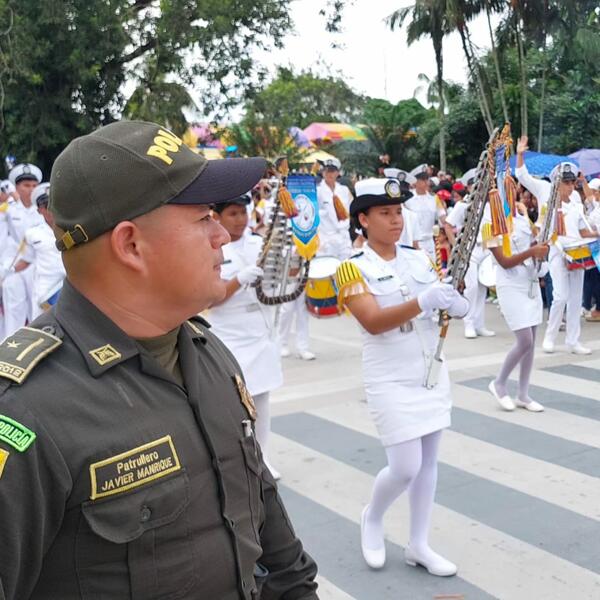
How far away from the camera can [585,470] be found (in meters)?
5.38

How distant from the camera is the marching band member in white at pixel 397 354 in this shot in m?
3.86

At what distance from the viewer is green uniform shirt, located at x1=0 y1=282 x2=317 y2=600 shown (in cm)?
134

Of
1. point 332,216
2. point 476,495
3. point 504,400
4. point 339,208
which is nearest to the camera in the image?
point 476,495

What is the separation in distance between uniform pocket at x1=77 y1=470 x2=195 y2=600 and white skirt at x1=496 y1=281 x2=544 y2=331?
5.52 metres

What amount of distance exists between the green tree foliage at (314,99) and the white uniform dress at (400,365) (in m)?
32.1

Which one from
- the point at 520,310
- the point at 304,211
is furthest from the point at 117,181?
the point at 520,310

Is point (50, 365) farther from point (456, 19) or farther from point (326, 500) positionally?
point (456, 19)

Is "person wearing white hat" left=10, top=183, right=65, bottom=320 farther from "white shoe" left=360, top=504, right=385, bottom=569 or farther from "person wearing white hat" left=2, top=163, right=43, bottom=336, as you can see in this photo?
"white shoe" left=360, top=504, right=385, bottom=569

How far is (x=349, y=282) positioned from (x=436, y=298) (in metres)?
0.47

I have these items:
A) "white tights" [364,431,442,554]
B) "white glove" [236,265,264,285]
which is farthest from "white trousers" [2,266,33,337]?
"white tights" [364,431,442,554]

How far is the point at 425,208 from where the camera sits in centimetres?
1169

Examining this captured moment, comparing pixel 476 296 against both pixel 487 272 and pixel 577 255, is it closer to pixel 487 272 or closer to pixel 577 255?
pixel 487 272

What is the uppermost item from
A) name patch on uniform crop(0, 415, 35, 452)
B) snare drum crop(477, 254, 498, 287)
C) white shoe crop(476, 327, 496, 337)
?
name patch on uniform crop(0, 415, 35, 452)

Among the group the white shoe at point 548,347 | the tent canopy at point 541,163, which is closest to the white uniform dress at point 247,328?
the white shoe at point 548,347
